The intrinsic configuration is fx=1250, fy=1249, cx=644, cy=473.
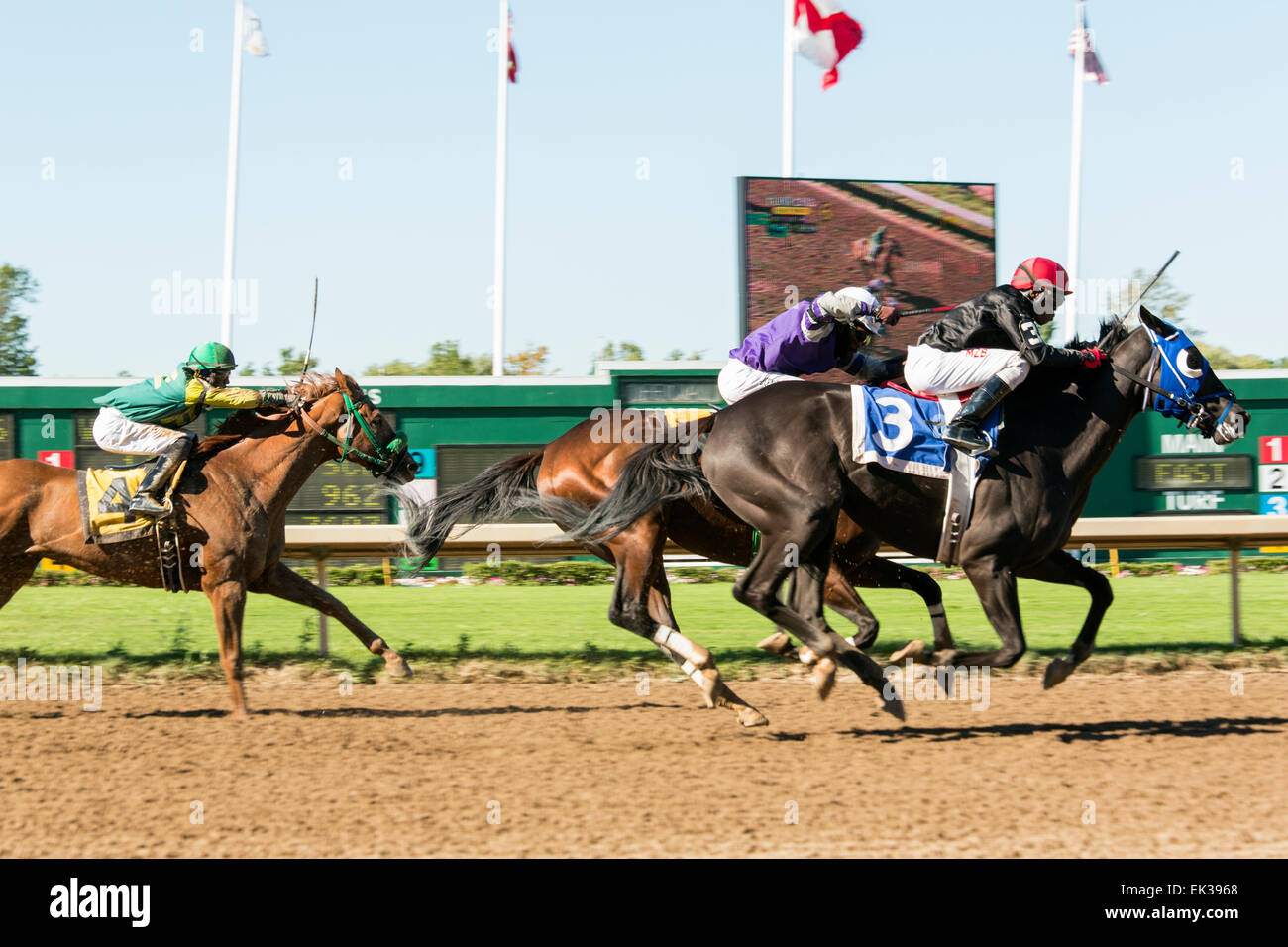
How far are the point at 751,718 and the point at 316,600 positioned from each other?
2751 millimetres

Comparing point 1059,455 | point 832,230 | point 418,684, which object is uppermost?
point 832,230

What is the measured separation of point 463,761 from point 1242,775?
336 centimetres

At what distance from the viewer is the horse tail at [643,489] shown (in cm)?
641

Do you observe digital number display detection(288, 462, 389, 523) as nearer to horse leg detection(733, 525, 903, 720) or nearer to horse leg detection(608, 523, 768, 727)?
horse leg detection(608, 523, 768, 727)

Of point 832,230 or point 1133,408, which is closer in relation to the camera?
point 1133,408

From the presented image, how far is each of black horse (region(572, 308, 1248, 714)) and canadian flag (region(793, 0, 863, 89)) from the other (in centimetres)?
1167

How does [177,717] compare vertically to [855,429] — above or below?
below

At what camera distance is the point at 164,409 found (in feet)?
22.6

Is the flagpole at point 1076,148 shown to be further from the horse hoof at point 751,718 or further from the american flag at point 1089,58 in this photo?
the horse hoof at point 751,718

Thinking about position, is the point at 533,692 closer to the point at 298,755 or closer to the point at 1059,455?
the point at 298,755

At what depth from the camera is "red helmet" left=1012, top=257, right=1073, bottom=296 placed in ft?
20.7

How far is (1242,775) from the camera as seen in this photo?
527 cm

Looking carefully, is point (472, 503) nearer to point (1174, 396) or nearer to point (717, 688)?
point (717, 688)

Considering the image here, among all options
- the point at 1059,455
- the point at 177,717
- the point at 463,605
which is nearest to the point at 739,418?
the point at 1059,455
